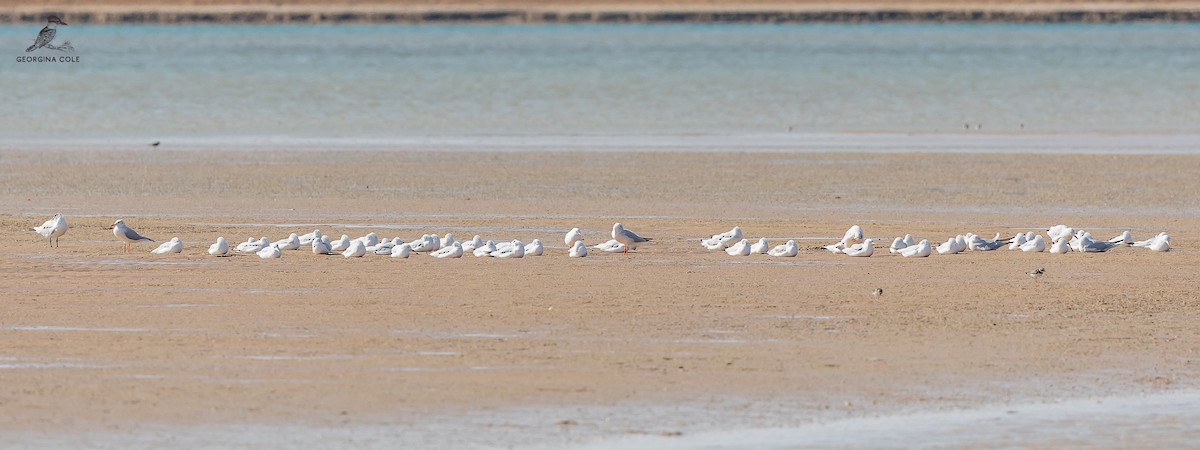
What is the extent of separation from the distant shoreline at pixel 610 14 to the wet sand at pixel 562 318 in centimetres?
8645

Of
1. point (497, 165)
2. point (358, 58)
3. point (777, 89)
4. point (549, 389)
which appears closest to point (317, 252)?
point (549, 389)

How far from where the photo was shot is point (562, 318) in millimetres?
11242

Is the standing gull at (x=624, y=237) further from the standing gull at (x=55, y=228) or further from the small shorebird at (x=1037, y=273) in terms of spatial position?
the standing gull at (x=55, y=228)

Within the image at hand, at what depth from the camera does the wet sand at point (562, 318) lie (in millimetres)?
8828

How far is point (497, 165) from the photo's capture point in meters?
22.7

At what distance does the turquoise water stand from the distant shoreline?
21485 mm

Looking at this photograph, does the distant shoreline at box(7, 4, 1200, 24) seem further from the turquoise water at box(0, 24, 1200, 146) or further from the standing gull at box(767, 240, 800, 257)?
the standing gull at box(767, 240, 800, 257)

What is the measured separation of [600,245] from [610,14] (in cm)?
9496

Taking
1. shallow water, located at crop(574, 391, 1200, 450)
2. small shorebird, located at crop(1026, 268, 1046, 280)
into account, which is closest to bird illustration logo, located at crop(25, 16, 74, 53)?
small shorebird, located at crop(1026, 268, 1046, 280)

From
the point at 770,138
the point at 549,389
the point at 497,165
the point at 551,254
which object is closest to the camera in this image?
the point at 549,389

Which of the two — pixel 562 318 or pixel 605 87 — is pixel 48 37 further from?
pixel 562 318

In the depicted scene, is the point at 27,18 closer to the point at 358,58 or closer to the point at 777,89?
the point at 358,58

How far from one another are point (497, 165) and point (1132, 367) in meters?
13.4

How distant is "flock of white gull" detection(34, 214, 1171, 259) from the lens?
14.0 metres
